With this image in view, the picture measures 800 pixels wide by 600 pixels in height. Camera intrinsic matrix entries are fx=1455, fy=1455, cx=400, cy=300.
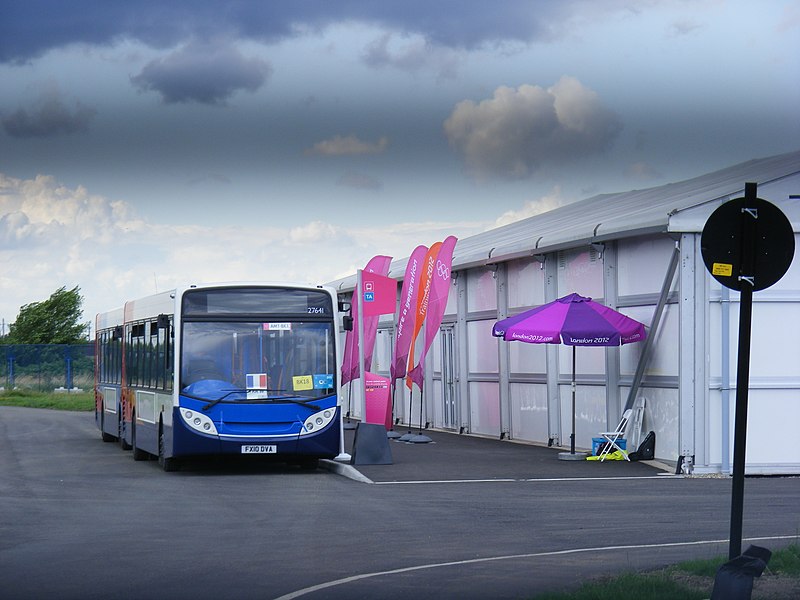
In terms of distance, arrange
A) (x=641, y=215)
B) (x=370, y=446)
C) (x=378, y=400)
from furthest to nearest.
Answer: (x=378, y=400) → (x=641, y=215) → (x=370, y=446)

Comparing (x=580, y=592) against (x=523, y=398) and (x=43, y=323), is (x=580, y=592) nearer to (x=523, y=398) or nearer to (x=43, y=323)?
(x=523, y=398)

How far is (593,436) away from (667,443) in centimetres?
298

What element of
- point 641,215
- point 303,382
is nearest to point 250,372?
point 303,382

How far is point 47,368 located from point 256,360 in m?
49.6

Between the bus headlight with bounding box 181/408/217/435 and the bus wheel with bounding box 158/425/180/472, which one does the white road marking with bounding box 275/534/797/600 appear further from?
the bus wheel with bounding box 158/425/180/472

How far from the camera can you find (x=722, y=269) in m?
9.11

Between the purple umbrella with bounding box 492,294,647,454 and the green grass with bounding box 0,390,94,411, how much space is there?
31.0 metres

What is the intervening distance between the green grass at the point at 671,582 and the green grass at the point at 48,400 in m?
42.4

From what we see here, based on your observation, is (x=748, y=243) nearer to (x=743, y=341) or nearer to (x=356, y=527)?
(x=743, y=341)

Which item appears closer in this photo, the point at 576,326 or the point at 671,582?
the point at 671,582

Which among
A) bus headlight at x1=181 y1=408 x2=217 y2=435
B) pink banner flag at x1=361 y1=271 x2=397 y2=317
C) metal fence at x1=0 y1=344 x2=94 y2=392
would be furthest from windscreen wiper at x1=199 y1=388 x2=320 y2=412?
metal fence at x1=0 y1=344 x2=94 y2=392

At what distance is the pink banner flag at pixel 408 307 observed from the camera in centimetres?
2748

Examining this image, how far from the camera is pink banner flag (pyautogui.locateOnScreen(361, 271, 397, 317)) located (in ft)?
89.0

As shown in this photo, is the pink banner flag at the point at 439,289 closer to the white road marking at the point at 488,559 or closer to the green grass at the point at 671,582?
the white road marking at the point at 488,559
